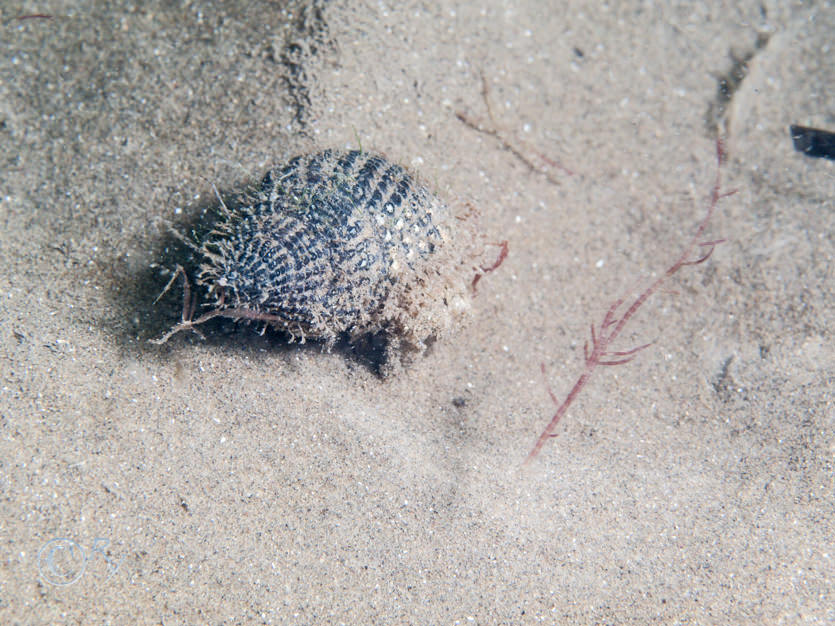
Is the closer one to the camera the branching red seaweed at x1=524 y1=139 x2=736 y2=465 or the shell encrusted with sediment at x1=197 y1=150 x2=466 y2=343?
the shell encrusted with sediment at x1=197 y1=150 x2=466 y2=343

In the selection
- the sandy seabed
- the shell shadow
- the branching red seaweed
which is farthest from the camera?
the branching red seaweed

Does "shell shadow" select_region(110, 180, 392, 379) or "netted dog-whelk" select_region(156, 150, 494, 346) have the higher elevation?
"netted dog-whelk" select_region(156, 150, 494, 346)

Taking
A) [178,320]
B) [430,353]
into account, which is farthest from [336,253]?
[178,320]

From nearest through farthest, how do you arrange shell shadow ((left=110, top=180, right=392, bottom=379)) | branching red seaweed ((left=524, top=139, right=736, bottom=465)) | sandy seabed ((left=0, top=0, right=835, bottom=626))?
sandy seabed ((left=0, top=0, right=835, bottom=626)), shell shadow ((left=110, top=180, right=392, bottom=379)), branching red seaweed ((left=524, top=139, right=736, bottom=465))

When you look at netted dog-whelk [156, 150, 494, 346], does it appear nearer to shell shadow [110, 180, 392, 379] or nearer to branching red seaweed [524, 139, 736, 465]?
shell shadow [110, 180, 392, 379]

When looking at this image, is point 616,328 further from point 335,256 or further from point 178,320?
point 178,320

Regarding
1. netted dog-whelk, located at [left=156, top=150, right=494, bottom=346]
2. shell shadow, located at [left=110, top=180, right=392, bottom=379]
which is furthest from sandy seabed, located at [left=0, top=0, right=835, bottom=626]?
netted dog-whelk, located at [left=156, top=150, right=494, bottom=346]

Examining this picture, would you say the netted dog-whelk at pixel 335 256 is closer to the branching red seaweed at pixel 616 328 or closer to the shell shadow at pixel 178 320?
the shell shadow at pixel 178 320
